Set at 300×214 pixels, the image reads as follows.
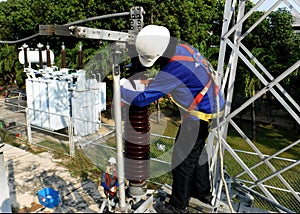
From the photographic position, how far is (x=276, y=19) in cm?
1458

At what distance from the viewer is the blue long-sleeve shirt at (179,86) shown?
8.34 ft

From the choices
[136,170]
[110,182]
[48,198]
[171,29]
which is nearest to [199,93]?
[136,170]

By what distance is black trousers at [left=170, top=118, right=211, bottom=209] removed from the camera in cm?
282

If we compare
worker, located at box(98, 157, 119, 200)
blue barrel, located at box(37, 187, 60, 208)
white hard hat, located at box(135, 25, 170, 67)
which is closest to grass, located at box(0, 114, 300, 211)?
blue barrel, located at box(37, 187, 60, 208)

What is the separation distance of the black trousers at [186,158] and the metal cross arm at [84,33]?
1.05m

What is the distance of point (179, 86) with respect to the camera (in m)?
2.67

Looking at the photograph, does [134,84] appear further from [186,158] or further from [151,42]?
[186,158]

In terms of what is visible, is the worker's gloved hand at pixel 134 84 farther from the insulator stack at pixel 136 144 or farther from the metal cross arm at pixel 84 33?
the metal cross arm at pixel 84 33

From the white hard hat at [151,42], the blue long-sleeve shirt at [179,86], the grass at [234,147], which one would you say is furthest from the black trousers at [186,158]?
the grass at [234,147]

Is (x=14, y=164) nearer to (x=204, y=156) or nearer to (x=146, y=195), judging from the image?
(x=146, y=195)

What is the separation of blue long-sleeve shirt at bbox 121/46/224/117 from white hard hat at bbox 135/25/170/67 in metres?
0.20

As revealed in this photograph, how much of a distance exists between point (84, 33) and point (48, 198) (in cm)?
258

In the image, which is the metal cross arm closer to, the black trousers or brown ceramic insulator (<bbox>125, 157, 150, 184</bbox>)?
the black trousers

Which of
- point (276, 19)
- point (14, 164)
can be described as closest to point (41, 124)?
point (14, 164)
